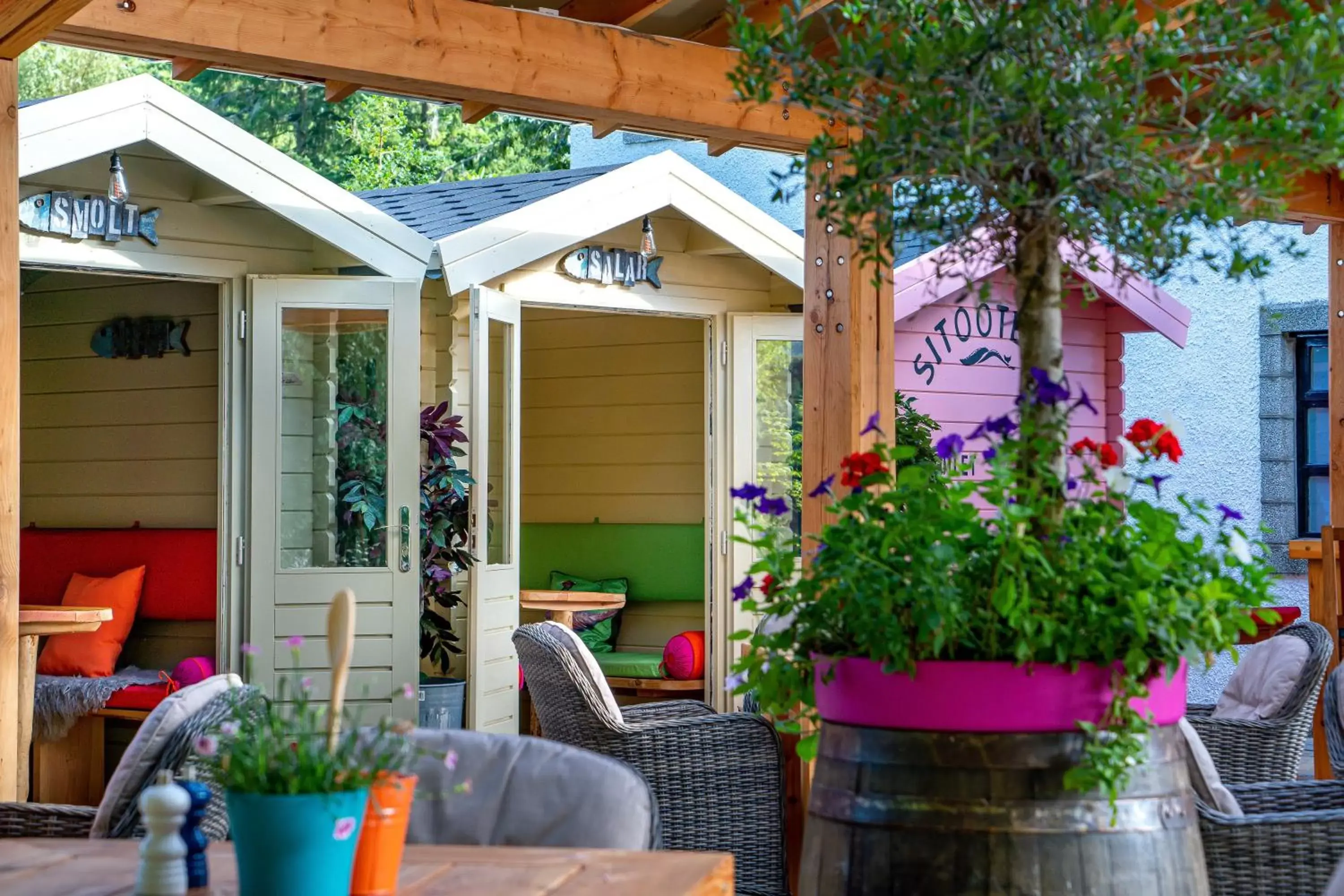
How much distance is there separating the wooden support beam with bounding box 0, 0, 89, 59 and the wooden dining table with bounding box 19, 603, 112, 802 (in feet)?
7.97

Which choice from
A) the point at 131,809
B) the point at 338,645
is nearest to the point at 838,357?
the point at 131,809

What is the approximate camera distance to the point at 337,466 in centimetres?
671

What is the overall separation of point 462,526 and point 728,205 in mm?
1937

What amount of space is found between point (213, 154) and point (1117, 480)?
4.82 m

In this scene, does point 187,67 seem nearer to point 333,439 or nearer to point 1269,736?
point 333,439

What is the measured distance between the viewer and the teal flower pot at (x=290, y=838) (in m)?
1.51

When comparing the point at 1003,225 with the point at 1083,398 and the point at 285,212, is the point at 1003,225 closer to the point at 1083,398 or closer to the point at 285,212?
the point at 1083,398

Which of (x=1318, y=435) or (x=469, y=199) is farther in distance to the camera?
(x=1318, y=435)

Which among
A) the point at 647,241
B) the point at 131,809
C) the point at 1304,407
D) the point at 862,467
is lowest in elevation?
the point at 131,809

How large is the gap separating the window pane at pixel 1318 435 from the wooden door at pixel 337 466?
514cm

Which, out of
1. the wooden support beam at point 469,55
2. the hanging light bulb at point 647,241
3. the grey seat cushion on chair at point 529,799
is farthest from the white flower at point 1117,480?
the hanging light bulb at point 647,241

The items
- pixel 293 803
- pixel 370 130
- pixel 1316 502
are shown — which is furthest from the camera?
pixel 370 130

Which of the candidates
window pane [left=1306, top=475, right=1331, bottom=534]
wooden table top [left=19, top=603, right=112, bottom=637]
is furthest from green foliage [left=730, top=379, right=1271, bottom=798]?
window pane [left=1306, top=475, right=1331, bottom=534]

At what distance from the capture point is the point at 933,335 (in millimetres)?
8156
